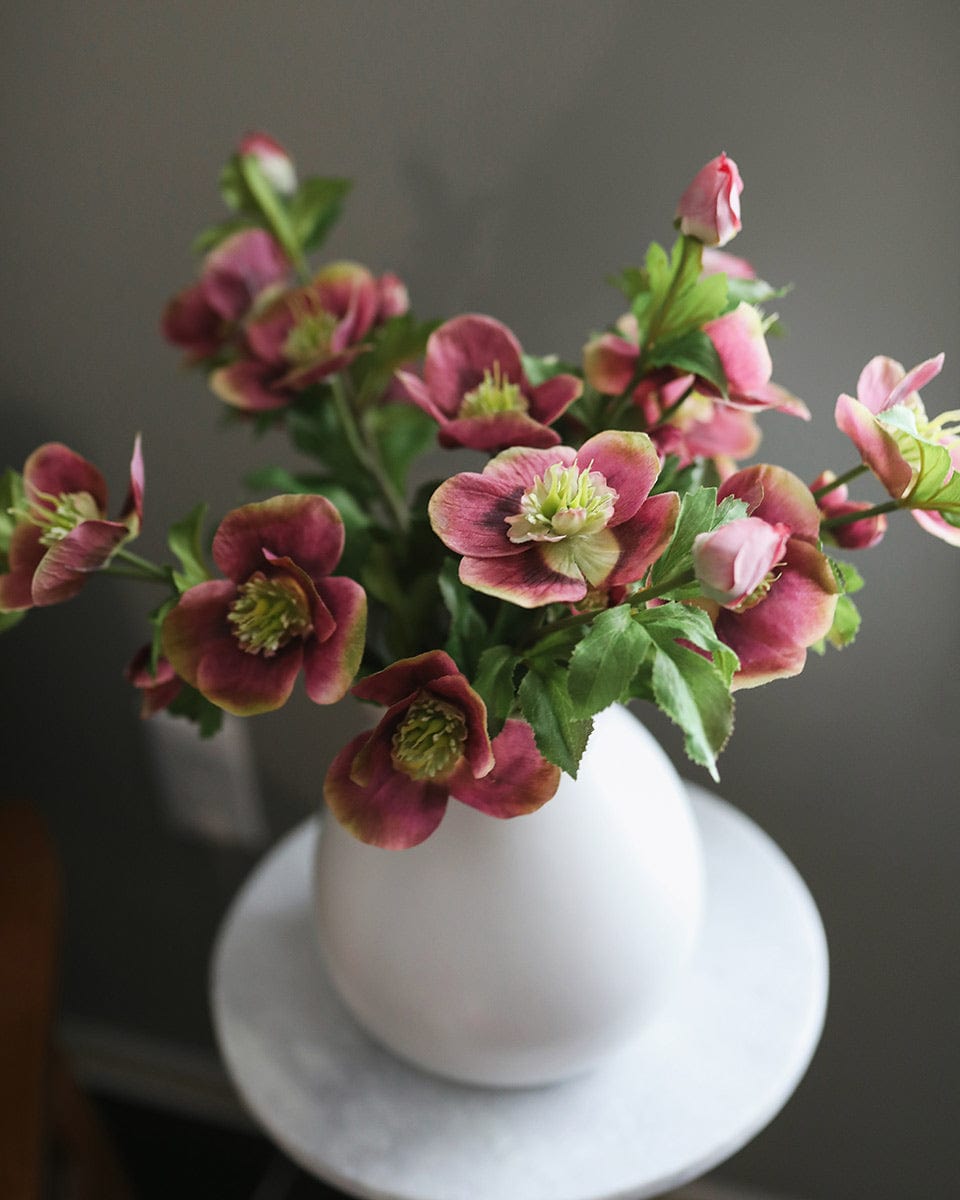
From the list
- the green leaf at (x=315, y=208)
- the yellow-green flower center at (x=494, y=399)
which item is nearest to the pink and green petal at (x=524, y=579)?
the yellow-green flower center at (x=494, y=399)

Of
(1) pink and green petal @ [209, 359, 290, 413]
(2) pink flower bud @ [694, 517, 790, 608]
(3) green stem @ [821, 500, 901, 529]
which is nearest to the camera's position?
(2) pink flower bud @ [694, 517, 790, 608]

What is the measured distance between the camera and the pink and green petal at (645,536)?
14.8 inches

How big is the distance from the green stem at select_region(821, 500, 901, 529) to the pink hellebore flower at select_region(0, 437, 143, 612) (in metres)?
0.29

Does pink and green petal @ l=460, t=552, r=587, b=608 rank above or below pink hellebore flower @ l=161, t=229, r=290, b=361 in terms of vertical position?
above

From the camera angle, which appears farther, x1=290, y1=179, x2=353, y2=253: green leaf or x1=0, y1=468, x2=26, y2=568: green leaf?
x1=290, y1=179, x2=353, y2=253: green leaf

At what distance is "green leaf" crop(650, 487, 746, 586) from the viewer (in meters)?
0.38

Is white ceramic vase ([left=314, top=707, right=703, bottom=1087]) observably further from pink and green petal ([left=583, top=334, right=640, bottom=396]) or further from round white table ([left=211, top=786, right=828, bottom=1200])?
pink and green petal ([left=583, top=334, right=640, bottom=396])

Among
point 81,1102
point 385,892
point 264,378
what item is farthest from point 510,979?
point 81,1102

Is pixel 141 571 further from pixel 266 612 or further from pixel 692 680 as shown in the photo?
pixel 692 680

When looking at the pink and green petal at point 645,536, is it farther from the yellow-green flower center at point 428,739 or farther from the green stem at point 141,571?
the green stem at point 141,571

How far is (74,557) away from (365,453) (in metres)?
0.19

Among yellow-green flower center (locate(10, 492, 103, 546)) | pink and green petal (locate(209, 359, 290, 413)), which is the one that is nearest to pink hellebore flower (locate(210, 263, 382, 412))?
pink and green petal (locate(209, 359, 290, 413))

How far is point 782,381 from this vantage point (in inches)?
27.7

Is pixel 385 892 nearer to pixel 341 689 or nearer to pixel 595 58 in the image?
pixel 341 689
